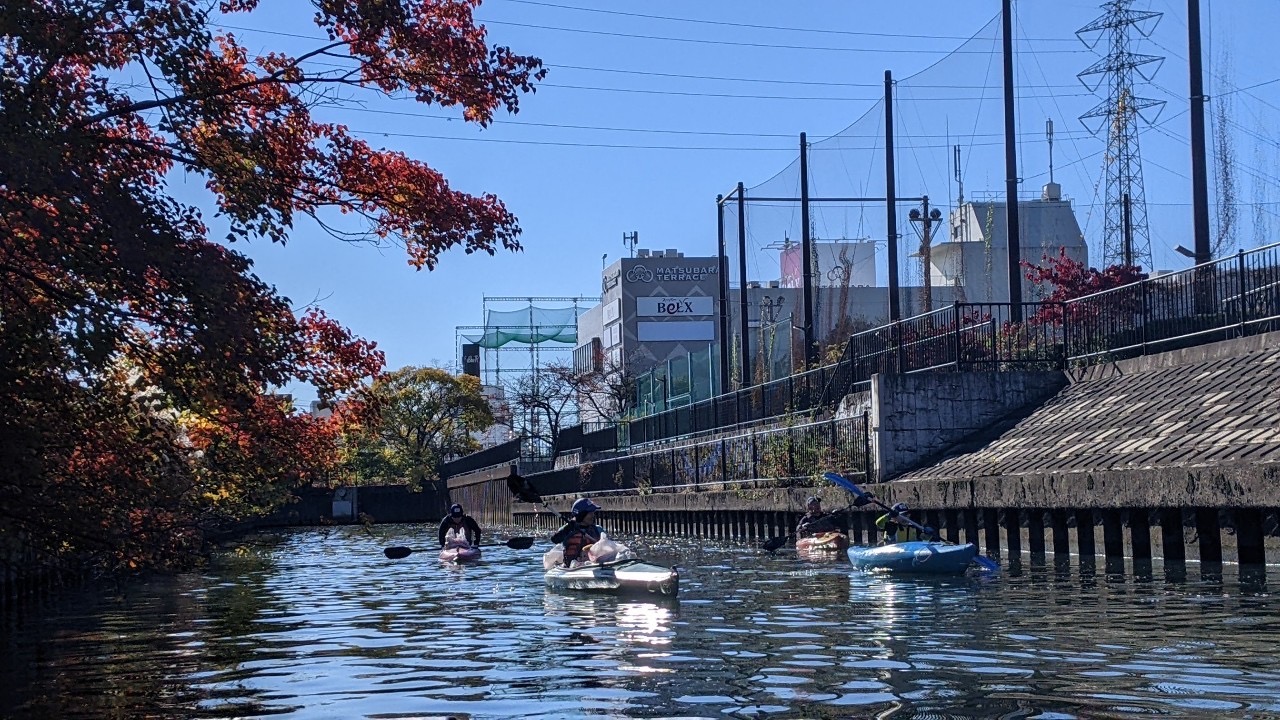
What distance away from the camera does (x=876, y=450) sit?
99.2 ft

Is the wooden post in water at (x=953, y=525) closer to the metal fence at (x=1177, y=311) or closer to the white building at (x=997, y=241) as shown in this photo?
the metal fence at (x=1177, y=311)

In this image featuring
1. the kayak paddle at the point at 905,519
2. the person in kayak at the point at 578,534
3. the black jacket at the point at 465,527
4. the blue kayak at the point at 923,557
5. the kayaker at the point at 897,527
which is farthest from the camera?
the black jacket at the point at 465,527

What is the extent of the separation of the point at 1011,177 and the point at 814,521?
9.96 m

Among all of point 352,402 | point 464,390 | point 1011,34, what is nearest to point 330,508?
point 464,390

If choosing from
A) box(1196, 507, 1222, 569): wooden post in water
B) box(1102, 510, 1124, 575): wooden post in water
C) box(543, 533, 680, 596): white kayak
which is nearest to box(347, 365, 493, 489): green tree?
box(543, 533, 680, 596): white kayak

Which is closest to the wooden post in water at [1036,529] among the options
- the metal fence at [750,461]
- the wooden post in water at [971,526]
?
→ the wooden post in water at [971,526]

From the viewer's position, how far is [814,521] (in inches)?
1120

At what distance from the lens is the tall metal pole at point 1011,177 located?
3266cm

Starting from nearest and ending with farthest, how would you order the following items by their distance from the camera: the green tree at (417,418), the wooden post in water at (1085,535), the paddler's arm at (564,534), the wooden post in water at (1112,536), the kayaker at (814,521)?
the wooden post in water at (1112,536) → the wooden post in water at (1085,535) → the paddler's arm at (564,534) → the kayaker at (814,521) → the green tree at (417,418)

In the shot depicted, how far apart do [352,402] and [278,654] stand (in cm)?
293

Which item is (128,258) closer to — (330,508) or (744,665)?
(744,665)

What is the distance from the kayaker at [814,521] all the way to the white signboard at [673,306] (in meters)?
92.0

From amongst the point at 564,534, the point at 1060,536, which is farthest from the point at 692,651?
the point at 1060,536

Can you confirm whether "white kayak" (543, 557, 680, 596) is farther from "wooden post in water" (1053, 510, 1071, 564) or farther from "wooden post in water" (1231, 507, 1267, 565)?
"wooden post in water" (1231, 507, 1267, 565)
